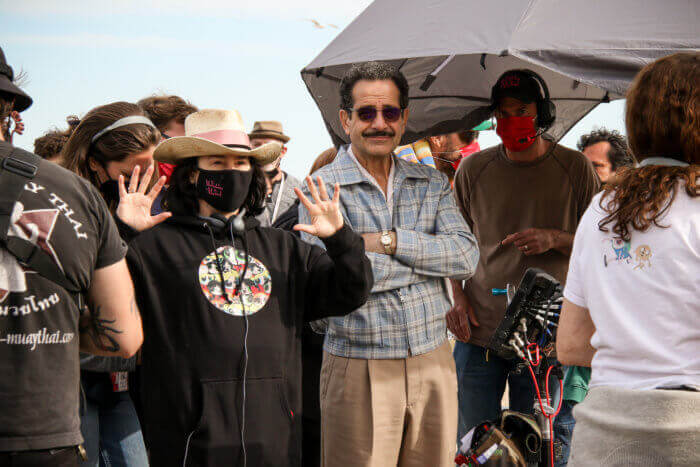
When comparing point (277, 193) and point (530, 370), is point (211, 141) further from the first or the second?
point (277, 193)

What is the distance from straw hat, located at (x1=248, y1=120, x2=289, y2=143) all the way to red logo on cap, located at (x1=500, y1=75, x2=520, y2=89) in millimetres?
3008

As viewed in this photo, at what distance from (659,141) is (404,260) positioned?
Result: 4.67 feet

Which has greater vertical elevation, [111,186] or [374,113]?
[374,113]

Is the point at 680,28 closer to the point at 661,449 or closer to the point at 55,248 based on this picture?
the point at 661,449


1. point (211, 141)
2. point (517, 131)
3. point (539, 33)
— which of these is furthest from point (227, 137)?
point (517, 131)

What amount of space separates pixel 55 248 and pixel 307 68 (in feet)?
6.10

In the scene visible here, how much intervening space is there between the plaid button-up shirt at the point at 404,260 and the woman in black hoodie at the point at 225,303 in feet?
1.64

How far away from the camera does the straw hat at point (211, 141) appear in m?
2.84

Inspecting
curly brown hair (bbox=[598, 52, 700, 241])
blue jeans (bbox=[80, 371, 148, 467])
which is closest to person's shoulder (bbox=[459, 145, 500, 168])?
curly brown hair (bbox=[598, 52, 700, 241])

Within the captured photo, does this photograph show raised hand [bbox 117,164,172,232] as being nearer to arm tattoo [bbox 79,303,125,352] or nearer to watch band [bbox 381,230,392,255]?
arm tattoo [bbox 79,303,125,352]

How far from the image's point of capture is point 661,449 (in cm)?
198

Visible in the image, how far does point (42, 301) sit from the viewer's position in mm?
1967

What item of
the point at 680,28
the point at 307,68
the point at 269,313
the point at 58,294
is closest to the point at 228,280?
the point at 269,313

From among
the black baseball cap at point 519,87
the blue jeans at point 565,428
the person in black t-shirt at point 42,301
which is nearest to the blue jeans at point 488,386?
the blue jeans at point 565,428
